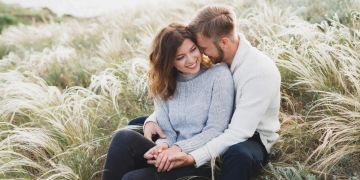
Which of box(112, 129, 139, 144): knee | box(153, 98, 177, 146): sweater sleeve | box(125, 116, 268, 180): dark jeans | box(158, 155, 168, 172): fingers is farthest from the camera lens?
box(153, 98, 177, 146): sweater sleeve

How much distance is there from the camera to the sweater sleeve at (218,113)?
10.7 feet

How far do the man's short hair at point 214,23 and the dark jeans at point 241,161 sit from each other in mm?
741

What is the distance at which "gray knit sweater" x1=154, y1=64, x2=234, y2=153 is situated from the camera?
10.7 ft

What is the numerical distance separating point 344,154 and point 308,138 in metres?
0.40

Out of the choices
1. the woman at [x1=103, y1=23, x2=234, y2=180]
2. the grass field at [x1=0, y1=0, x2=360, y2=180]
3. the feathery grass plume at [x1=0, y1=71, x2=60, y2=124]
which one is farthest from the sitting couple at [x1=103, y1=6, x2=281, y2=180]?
the feathery grass plume at [x1=0, y1=71, x2=60, y2=124]

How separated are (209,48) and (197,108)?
16.8 inches

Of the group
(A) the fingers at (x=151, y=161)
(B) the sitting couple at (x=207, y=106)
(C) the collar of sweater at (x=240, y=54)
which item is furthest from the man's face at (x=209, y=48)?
(A) the fingers at (x=151, y=161)

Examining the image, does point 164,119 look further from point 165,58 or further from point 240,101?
point 240,101

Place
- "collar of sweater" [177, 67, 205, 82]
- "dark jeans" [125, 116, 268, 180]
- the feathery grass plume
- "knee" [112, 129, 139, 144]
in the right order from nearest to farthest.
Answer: "dark jeans" [125, 116, 268, 180] < "knee" [112, 129, 139, 144] < "collar of sweater" [177, 67, 205, 82] < the feathery grass plume

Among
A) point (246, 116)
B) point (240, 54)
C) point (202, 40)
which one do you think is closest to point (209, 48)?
point (202, 40)

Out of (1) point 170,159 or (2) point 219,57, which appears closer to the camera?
(1) point 170,159

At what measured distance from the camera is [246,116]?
3.10 metres

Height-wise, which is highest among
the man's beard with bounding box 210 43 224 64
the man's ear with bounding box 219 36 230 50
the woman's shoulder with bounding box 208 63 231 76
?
the man's ear with bounding box 219 36 230 50

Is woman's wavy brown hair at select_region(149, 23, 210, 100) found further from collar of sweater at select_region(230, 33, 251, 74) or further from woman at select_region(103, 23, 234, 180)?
collar of sweater at select_region(230, 33, 251, 74)
